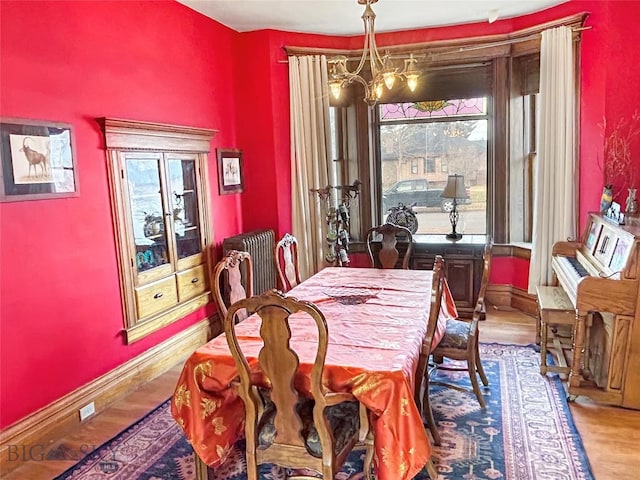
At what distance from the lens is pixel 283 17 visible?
14.4ft

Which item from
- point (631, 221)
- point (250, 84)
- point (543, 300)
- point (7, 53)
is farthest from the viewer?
point (250, 84)

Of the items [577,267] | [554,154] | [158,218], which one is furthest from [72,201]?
[554,154]

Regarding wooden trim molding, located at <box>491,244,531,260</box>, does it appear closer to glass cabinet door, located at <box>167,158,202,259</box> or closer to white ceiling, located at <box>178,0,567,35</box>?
white ceiling, located at <box>178,0,567,35</box>

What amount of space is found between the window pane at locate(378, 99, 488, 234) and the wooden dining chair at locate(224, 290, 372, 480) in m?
3.58

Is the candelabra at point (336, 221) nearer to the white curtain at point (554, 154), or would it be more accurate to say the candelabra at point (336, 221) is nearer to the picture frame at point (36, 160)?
the white curtain at point (554, 154)

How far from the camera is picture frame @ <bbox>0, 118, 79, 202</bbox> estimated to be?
2502 mm

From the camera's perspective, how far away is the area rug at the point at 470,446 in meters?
2.44

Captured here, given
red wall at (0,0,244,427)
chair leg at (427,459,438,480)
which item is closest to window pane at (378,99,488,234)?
red wall at (0,0,244,427)

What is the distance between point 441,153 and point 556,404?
2.99m

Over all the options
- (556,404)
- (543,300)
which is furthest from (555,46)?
(556,404)

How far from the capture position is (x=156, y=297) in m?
3.72

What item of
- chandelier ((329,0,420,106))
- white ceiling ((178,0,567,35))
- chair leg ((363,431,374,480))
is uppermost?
white ceiling ((178,0,567,35))

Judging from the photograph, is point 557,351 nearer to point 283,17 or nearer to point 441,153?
point 441,153

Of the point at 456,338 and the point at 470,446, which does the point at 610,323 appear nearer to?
the point at 456,338
